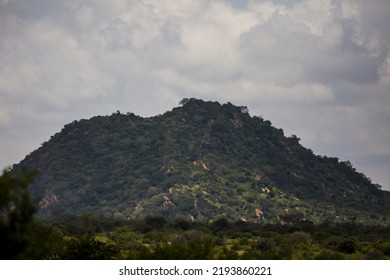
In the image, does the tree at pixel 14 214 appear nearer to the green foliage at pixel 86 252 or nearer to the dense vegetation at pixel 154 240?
the dense vegetation at pixel 154 240

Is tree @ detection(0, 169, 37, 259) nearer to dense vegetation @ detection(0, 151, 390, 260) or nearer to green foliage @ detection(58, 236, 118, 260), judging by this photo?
dense vegetation @ detection(0, 151, 390, 260)

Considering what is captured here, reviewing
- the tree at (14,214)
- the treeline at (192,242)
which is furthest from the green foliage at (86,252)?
the tree at (14,214)

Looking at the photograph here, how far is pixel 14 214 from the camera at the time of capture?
4009 cm

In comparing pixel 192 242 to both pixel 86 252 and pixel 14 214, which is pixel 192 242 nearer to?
pixel 86 252

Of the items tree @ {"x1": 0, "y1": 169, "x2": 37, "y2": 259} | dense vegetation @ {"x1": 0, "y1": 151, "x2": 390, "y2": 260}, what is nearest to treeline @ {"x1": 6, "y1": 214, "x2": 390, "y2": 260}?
dense vegetation @ {"x1": 0, "y1": 151, "x2": 390, "y2": 260}

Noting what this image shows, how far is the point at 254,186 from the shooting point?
188 meters

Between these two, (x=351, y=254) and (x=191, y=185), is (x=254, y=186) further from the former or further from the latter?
(x=351, y=254)

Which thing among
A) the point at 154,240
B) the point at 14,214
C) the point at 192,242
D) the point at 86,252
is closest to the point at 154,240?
the point at 154,240

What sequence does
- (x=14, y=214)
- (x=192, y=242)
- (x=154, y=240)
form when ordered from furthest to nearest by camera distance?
1. (x=154, y=240)
2. (x=192, y=242)
3. (x=14, y=214)

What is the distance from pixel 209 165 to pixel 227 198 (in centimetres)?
2389

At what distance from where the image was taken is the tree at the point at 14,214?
39.4m

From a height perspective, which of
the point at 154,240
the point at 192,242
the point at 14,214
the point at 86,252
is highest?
the point at 154,240

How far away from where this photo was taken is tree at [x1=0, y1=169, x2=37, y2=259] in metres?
39.4
